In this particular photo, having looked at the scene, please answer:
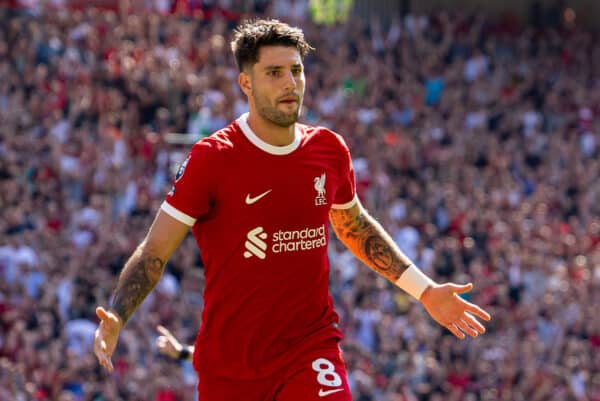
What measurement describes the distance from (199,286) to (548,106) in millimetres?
9821

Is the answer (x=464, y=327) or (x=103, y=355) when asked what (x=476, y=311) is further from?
(x=103, y=355)

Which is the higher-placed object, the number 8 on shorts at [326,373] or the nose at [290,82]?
the nose at [290,82]

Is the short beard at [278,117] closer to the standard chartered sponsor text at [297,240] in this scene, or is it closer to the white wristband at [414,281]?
the standard chartered sponsor text at [297,240]

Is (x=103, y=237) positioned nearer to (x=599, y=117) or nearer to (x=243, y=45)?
(x=243, y=45)

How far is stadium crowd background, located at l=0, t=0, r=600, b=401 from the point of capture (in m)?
13.0

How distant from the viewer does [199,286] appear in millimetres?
14031

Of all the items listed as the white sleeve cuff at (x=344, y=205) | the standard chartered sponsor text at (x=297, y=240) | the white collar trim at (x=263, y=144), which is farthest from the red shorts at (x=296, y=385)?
the white collar trim at (x=263, y=144)

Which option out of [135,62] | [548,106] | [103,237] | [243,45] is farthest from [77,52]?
[243,45]

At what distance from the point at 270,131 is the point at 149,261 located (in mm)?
827

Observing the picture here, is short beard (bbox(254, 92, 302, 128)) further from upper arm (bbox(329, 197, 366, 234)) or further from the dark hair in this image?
upper arm (bbox(329, 197, 366, 234))

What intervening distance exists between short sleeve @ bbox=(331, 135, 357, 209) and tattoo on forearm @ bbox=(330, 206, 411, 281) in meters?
0.05

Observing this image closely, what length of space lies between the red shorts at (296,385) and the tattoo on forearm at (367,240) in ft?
2.30

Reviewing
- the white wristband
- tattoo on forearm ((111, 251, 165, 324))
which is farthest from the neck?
the white wristband

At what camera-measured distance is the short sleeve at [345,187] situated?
5719mm
